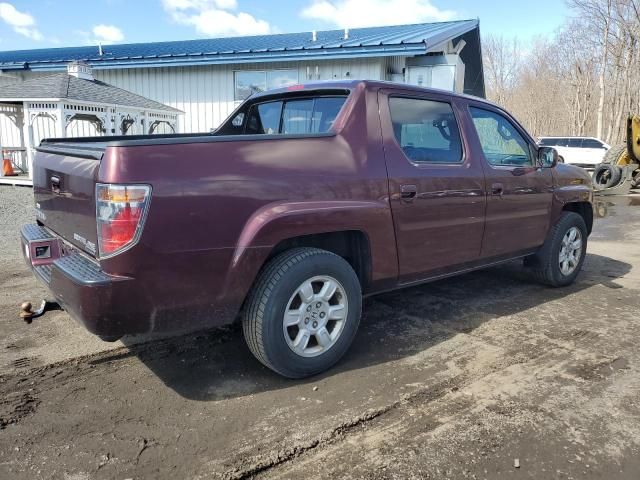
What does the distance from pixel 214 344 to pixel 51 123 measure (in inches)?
605

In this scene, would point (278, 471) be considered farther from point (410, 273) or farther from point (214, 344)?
point (410, 273)

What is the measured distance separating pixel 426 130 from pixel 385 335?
5.38ft

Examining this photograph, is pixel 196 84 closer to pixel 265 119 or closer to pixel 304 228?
pixel 265 119

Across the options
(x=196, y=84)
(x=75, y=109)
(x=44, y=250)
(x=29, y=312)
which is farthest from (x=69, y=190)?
(x=196, y=84)

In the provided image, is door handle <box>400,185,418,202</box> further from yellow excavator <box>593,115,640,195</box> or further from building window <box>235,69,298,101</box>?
→ yellow excavator <box>593,115,640,195</box>

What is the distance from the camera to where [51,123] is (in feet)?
53.3

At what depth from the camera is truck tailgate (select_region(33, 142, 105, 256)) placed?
2.71 m

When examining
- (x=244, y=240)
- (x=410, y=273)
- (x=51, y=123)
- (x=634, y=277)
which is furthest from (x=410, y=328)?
(x=51, y=123)

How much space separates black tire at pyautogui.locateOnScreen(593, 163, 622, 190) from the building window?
9.22 m

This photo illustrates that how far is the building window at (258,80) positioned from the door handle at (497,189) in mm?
10978

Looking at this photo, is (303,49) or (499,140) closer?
(499,140)

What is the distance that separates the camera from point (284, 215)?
116 inches

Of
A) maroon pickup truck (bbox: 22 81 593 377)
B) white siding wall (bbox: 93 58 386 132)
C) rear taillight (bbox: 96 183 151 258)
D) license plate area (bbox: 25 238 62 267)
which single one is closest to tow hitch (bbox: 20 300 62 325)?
maroon pickup truck (bbox: 22 81 593 377)

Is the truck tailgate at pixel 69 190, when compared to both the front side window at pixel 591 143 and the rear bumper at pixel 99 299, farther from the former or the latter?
the front side window at pixel 591 143
